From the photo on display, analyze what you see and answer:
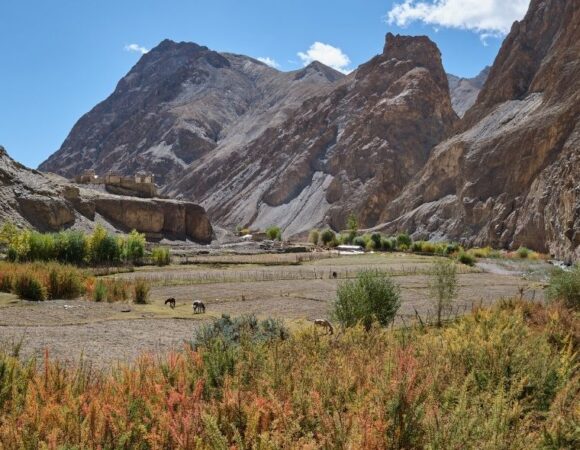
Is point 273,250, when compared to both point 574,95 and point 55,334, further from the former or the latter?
point 55,334

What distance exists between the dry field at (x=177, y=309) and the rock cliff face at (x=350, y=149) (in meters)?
77.4

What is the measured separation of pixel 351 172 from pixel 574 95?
195 ft

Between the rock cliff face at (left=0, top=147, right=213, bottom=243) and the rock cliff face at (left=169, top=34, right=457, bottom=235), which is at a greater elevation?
the rock cliff face at (left=169, top=34, right=457, bottom=235)

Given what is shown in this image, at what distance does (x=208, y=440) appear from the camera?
4812 millimetres

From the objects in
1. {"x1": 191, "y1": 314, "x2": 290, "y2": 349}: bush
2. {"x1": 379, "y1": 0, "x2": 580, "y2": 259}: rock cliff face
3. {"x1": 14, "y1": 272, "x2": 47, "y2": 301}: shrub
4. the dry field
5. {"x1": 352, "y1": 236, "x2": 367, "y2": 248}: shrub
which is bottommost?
the dry field

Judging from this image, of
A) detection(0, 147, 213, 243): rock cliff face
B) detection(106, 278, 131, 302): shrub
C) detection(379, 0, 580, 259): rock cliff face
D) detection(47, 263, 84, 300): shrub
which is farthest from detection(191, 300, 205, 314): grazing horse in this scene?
detection(379, 0, 580, 259): rock cliff face

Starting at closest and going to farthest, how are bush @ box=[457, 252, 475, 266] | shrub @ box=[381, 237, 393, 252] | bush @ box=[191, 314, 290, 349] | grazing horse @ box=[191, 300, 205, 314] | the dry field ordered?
bush @ box=[191, 314, 290, 349], the dry field, grazing horse @ box=[191, 300, 205, 314], bush @ box=[457, 252, 475, 266], shrub @ box=[381, 237, 393, 252]

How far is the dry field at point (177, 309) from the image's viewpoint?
41.7 ft

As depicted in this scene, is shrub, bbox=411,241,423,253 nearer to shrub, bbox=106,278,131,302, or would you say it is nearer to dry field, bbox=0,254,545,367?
dry field, bbox=0,254,545,367

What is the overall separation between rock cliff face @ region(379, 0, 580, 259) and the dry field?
27.2 metres

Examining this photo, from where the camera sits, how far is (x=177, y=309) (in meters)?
22.1

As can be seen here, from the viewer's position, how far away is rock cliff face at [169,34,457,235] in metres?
123

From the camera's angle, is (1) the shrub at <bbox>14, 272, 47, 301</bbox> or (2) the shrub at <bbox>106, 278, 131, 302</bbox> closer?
(1) the shrub at <bbox>14, 272, 47, 301</bbox>

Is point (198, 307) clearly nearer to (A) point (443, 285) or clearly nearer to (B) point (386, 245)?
(A) point (443, 285)
